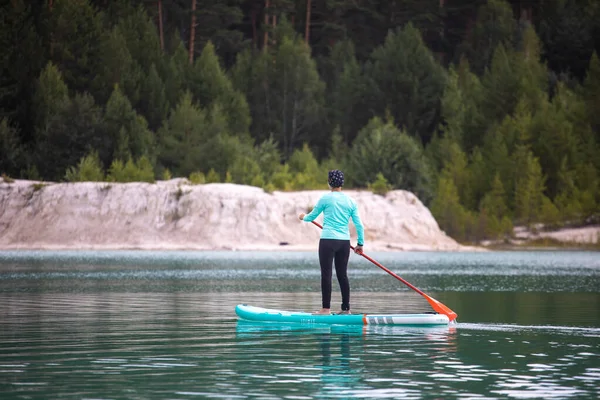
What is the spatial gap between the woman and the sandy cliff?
54.9 metres

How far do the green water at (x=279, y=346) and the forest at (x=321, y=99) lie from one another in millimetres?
50320

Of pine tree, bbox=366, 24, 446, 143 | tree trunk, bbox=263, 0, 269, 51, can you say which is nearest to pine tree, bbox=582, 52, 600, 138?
pine tree, bbox=366, 24, 446, 143

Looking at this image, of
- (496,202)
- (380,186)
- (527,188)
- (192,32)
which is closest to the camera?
(380,186)

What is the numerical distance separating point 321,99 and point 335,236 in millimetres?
87059

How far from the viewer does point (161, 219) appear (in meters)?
77.9

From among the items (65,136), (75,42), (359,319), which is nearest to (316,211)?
(359,319)

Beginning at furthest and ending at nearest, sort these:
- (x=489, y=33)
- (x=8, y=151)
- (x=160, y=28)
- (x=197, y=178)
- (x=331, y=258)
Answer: (x=489, y=33) < (x=160, y=28) < (x=8, y=151) < (x=197, y=178) < (x=331, y=258)

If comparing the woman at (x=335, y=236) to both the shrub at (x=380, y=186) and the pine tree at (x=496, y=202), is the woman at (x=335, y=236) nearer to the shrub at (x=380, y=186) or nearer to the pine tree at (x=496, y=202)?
the shrub at (x=380, y=186)

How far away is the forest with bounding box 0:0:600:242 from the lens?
84.8 metres

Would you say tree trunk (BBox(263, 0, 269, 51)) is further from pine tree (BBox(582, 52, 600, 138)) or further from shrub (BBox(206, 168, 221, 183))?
pine tree (BBox(582, 52, 600, 138))

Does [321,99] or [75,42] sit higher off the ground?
[75,42]

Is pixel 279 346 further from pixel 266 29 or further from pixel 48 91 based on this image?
pixel 266 29

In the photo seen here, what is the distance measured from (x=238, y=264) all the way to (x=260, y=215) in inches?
985

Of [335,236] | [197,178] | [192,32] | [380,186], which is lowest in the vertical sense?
[335,236]
